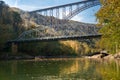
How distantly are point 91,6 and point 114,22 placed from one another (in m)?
72.7

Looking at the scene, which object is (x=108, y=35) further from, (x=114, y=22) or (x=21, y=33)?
(x=21, y=33)

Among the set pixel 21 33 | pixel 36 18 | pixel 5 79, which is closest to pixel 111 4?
pixel 5 79

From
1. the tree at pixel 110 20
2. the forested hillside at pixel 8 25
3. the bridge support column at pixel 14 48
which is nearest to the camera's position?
the tree at pixel 110 20

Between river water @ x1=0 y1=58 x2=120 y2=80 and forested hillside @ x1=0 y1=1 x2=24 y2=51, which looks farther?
forested hillside @ x1=0 y1=1 x2=24 y2=51

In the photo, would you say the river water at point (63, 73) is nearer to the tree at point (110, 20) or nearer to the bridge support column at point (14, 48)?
the tree at point (110, 20)

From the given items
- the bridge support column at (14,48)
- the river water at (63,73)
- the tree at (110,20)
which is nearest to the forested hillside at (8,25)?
the bridge support column at (14,48)

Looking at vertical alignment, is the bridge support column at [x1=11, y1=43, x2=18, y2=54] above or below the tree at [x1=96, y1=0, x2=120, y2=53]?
below

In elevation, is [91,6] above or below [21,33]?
above

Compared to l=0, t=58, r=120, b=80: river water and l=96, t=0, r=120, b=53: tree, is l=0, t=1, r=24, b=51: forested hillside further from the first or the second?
l=96, t=0, r=120, b=53: tree

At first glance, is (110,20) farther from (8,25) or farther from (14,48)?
(8,25)

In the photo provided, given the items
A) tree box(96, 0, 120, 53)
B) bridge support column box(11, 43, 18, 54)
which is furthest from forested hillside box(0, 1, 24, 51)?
tree box(96, 0, 120, 53)

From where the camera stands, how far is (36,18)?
604 feet

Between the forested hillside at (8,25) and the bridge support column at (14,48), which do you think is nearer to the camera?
the forested hillside at (8,25)

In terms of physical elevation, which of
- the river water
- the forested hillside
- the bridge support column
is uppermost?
the forested hillside
